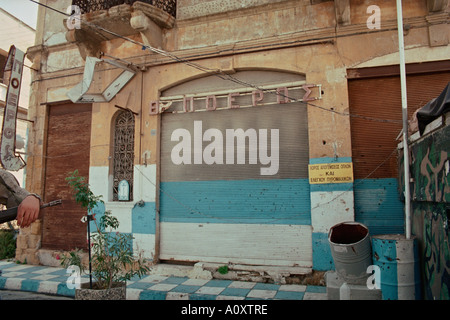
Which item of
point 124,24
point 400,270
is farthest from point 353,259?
point 124,24

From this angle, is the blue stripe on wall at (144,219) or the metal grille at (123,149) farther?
the metal grille at (123,149)

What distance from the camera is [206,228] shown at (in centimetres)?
728

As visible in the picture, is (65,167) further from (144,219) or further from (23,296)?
(23,296)

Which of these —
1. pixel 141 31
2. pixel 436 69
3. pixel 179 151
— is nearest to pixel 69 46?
pixel 141 31

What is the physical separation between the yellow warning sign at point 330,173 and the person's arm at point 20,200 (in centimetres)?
487

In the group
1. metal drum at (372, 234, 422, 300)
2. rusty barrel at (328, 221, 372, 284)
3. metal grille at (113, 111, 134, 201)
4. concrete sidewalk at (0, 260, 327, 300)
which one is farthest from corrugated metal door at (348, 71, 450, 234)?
metal grille at (113, 111, 134, 201)

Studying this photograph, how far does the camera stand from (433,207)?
445 centimetres

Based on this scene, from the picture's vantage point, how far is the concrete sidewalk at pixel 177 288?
5789mm

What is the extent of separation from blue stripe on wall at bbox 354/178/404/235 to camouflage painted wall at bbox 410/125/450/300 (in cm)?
99

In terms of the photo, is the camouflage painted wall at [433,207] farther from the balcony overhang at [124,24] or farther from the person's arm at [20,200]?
the balcony overhang at [124,24]

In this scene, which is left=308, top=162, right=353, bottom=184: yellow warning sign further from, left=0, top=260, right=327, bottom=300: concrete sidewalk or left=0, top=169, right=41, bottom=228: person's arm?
left=0, top=169, right=41, bottom=228: person's arm

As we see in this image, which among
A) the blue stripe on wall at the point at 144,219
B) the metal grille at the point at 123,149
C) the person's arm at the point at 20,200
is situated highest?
the metal grille at the point at 123,149

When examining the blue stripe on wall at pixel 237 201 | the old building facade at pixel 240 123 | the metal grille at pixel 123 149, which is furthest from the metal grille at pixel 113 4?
the blue stripe on wall at pixel 237 201

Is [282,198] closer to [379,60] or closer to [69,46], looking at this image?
[379,60]
